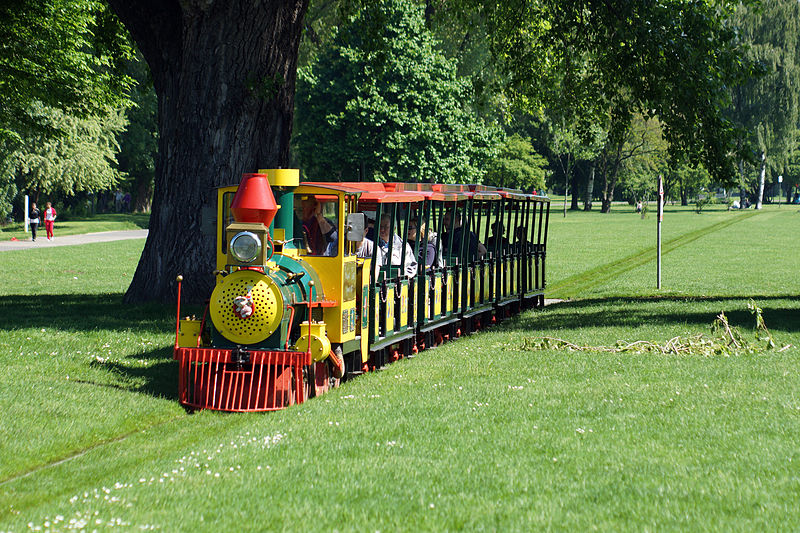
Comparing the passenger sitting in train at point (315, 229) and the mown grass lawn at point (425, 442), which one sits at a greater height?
the passenger sitting in train at point (315, 229)

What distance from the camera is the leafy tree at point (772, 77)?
65.1m

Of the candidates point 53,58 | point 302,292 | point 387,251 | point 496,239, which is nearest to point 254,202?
point 302,292

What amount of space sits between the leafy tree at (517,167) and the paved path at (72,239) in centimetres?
3071

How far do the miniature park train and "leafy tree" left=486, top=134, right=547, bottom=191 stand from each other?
2423 inches

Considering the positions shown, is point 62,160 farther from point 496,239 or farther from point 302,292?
point 302,292

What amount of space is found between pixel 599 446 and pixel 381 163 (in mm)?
42077

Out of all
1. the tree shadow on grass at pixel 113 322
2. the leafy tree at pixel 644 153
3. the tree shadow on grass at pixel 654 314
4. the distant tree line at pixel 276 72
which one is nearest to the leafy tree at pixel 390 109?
the distant tree line at pixel 276 72

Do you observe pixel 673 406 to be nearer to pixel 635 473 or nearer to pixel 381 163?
pixel 635 473

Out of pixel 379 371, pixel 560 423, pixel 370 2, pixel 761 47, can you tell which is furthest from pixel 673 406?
pixel 761 47

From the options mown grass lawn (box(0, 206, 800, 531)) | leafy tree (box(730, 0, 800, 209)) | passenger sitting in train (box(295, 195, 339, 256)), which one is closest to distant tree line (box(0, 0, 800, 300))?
mown grass lawn (box(0, 206, 800, 531))

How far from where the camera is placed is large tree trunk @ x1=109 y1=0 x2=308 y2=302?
54.2 ft

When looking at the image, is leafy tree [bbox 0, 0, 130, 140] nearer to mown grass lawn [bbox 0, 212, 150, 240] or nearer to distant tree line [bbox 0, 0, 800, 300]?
distant tree line [bbox 0, 0, 800, 300]

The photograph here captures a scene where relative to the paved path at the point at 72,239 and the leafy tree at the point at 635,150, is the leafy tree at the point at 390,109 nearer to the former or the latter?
the paved path at the point at 72,239

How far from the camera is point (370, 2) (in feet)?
62.6
